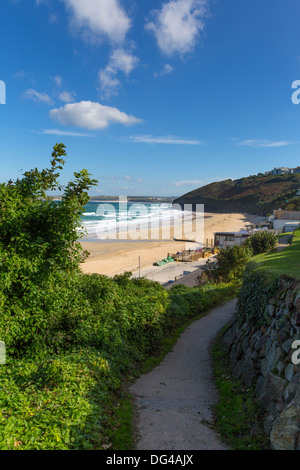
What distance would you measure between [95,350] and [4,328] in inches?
108

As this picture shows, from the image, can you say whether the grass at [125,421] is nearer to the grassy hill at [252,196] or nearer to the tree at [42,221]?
the tree at [42,221]

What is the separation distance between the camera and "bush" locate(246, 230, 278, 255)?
21.0 meters

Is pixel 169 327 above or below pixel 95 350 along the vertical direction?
below

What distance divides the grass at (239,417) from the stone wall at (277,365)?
195 millimetres

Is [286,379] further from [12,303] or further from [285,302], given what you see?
[12,303]

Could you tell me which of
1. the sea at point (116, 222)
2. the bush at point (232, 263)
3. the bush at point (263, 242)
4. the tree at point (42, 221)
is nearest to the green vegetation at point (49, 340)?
the tree at point (42, 221)

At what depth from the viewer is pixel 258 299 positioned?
8641 millimetres

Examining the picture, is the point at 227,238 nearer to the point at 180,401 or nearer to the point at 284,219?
the point at 284,219

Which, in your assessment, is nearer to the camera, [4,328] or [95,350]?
[4,328]

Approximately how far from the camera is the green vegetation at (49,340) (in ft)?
15.5

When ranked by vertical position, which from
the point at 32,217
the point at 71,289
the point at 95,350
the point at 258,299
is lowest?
the point at 95,350

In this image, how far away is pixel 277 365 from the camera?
586 cm

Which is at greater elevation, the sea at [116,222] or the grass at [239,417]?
the sea at [116,222]
